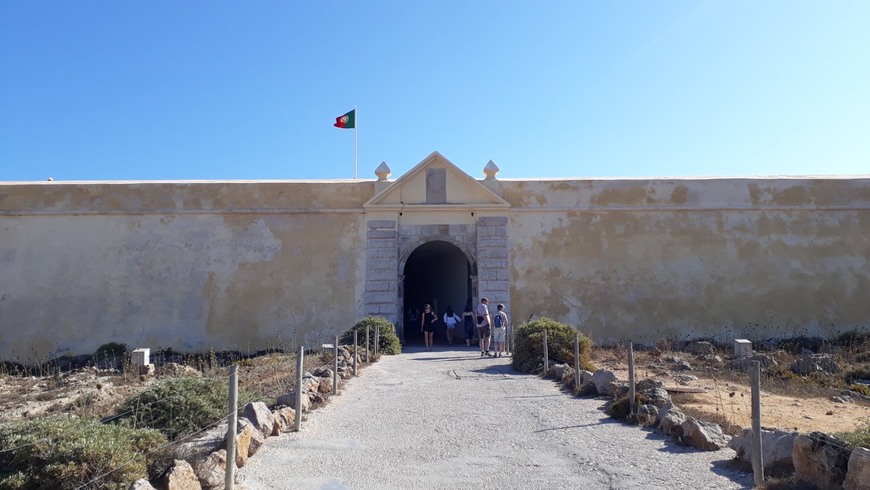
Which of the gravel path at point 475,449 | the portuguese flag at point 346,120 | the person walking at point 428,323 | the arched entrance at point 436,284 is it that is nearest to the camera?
the gravel path at point 475,449

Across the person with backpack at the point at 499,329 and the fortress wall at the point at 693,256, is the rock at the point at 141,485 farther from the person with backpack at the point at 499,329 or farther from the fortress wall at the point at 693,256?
the fortress wall at the point at 693,256

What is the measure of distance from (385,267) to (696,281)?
384 inches

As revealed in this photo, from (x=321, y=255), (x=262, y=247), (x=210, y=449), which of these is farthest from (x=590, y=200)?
(x=210, y=449)

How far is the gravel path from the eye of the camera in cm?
592

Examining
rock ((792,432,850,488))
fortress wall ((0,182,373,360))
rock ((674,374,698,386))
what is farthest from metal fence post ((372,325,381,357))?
rock ((792,432,850,488))

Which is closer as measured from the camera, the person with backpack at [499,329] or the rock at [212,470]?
the rock at [212,470]

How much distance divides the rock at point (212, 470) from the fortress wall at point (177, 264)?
50.6ft

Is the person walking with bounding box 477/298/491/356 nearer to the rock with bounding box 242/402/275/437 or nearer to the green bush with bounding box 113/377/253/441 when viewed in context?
the green bush with bounding box 113/377/253/441

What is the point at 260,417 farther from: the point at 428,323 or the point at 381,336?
the point at 428,323

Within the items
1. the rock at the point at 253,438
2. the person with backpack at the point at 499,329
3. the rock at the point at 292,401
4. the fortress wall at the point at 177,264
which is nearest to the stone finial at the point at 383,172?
the fortress wall at the point at 177,264

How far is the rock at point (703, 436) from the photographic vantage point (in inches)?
268

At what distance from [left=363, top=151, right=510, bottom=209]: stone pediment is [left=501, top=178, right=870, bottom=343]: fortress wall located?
933 mm

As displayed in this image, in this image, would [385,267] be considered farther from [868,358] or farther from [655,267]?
[868,358]

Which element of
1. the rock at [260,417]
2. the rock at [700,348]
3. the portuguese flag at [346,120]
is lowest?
the rock at [700,348]
